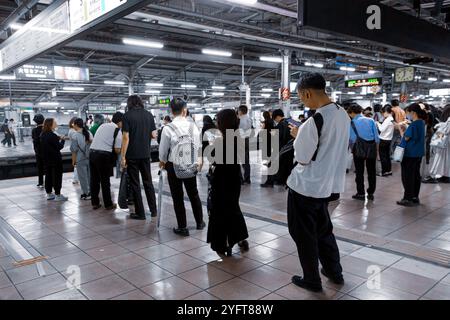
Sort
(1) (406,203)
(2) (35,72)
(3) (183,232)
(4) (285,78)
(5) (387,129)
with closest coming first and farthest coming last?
(3) (183,232) → (1) (406,203) → (5) (387,129) → (2) (35,72) → (4) (285,78)

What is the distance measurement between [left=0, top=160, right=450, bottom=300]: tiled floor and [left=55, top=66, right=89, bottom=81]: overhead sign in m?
7.23

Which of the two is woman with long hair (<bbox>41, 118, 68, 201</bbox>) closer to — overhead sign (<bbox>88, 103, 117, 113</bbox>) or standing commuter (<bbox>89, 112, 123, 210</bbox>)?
standing commuter (<bbox>89, 112, 123, 210</bbox>)

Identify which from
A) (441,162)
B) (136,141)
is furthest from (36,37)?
(441,162)

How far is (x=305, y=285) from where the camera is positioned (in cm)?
263

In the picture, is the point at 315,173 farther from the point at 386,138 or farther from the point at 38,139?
the point at 38,139

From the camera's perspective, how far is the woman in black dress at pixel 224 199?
125 inches

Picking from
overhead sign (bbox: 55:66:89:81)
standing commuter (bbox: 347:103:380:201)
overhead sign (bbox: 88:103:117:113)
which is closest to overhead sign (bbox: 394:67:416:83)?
standing commuter (bbox: 347:103:380:201)

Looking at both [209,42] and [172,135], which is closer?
[172,135]

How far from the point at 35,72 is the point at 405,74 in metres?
14.1

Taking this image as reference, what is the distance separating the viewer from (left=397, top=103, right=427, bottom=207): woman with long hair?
16.1 feet

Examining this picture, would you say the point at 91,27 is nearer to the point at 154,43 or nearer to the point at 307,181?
the point at 307,181
